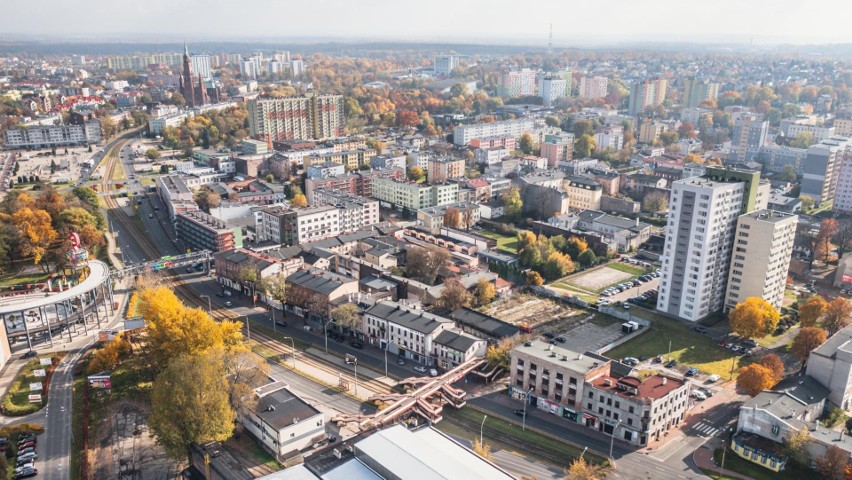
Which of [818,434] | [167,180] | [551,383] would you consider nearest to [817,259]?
[818,434]

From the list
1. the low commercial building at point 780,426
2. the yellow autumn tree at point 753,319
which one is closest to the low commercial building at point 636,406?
the low commercial building at point 780,426

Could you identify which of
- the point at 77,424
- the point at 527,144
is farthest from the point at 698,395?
the point at 527,144

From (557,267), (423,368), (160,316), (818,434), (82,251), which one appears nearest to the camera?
(818,434)

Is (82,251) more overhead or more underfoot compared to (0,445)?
more overhead

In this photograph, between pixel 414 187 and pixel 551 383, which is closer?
pixel 551 383

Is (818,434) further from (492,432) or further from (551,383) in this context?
(492,432)

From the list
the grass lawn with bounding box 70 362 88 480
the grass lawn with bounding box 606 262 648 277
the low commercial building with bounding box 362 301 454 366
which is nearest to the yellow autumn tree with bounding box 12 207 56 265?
the grass lawn with bounding box 70 362 88 480

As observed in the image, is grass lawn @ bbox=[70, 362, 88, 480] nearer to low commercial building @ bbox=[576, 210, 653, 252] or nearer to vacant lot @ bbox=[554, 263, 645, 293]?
vacant lot @ bbox=[554, 263, 645, 293]

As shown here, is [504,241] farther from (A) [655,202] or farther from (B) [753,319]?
(B) [753,319]
